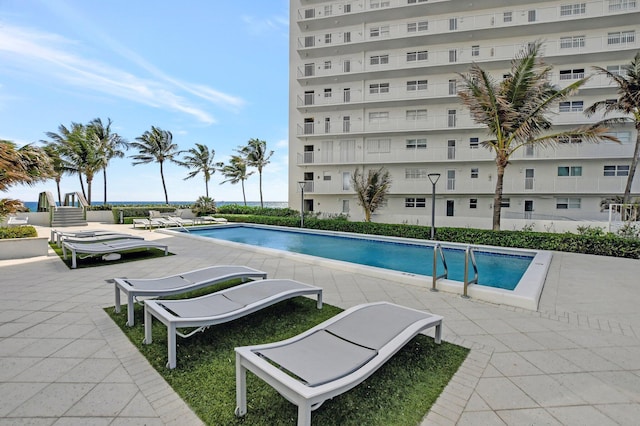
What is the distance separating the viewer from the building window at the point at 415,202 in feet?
72.3

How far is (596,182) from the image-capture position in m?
18.4

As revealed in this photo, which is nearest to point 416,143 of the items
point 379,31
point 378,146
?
point 378,146

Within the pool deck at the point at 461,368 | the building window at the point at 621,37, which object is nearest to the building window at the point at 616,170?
the building window at the point at 621,37

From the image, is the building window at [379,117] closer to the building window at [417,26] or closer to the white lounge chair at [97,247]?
the building window at [417,26]


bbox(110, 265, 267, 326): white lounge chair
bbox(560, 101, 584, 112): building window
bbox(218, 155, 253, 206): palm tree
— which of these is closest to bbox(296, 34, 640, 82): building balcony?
bbox(560, 101, 584, 112): building window

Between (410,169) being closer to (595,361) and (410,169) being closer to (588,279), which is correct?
(588,279)

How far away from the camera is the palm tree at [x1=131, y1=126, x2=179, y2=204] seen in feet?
95.7

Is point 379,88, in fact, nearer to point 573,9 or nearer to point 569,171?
point 573,9

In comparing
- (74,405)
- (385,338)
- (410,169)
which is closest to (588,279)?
(385,338)

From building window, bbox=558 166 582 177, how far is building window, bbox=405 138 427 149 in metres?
8.85

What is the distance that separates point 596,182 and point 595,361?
21.3 m

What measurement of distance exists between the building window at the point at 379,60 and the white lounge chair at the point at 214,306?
2206cm

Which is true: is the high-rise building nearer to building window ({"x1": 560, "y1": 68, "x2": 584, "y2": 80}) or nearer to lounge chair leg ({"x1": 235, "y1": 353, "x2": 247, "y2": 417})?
building window ({"x1": 560, "y1": 68, "x2": 584, "y2": 80})

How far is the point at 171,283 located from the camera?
14.8 ft
